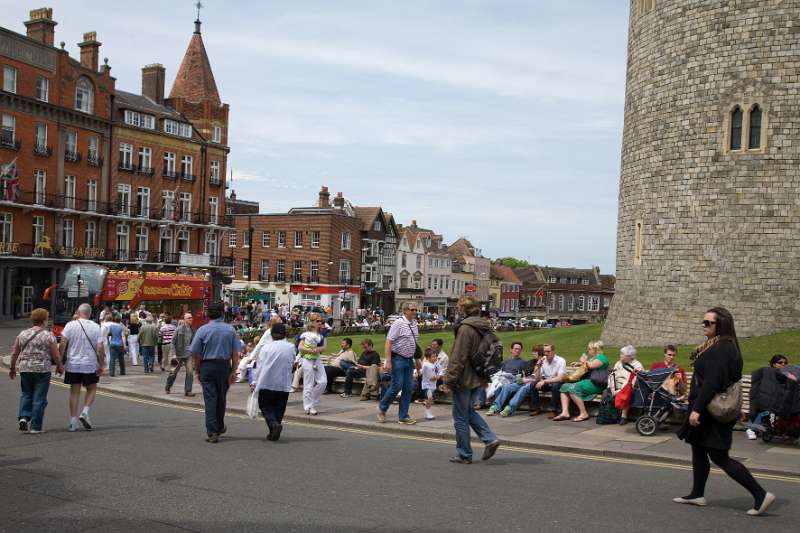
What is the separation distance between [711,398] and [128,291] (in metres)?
34.1

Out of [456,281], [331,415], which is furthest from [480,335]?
[456,281]

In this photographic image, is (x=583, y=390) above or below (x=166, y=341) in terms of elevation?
above

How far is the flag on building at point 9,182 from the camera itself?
1799 inches

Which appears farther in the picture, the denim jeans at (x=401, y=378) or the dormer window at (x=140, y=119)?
the dormer window at (x=140, y=119)

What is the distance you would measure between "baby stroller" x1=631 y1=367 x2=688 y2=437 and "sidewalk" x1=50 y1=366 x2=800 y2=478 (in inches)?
8.3

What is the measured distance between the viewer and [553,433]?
1197 centimetres

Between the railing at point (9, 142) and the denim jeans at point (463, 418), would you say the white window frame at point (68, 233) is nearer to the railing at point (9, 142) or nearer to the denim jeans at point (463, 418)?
the railing at point (9, 142)

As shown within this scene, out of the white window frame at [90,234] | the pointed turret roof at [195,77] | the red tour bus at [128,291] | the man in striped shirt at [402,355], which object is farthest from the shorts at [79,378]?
the pointed turret roof at [195,77]

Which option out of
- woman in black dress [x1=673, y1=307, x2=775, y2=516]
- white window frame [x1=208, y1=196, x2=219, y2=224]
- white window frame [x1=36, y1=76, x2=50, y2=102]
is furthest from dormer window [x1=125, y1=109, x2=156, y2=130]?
woman in black dress [x1=673, y1=307, x2=775, y2=516]

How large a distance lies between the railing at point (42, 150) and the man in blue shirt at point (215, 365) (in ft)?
141

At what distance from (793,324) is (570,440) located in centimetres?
1492

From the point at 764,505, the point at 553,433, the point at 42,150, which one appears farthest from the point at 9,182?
the point at 764,505

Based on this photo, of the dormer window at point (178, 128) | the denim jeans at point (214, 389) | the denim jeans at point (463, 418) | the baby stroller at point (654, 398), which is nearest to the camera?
the denim jeans at point (463, 418)

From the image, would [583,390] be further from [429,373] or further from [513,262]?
[513,262]
